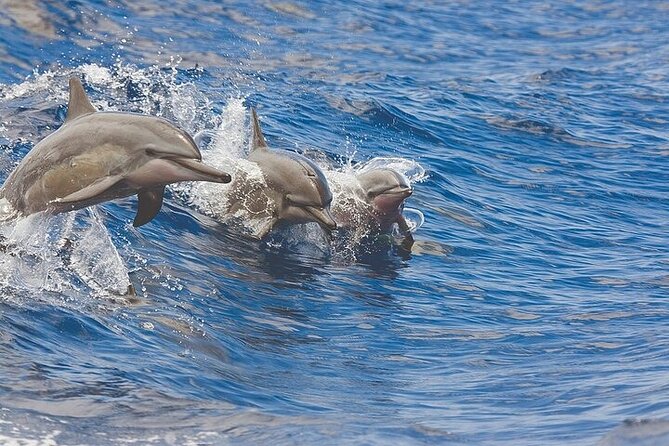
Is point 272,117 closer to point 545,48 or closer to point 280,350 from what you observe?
point 280,350

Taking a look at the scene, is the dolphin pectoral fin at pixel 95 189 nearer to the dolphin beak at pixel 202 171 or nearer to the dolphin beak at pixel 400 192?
the dolphin beak at pixel 202 171

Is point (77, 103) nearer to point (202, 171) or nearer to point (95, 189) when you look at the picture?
point (95, 189)

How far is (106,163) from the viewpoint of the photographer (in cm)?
915

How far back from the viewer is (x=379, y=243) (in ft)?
44.3

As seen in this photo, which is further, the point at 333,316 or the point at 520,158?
the point at 520,158

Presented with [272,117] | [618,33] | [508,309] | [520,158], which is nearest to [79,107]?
[508,309]

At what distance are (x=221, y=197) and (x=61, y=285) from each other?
365 centimetres

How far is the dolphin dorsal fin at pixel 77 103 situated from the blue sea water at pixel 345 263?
0.99 m

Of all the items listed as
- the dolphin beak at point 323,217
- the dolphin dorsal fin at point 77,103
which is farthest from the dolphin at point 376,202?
the dolphin dorsal fin at point 77,103

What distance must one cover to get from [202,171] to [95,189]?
2.68 feet

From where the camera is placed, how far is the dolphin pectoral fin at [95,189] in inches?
353

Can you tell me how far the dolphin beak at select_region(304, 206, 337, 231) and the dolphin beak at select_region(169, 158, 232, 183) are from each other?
126 inches

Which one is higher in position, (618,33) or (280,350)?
(618,33)

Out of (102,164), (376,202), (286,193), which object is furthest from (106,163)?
(376,202)
